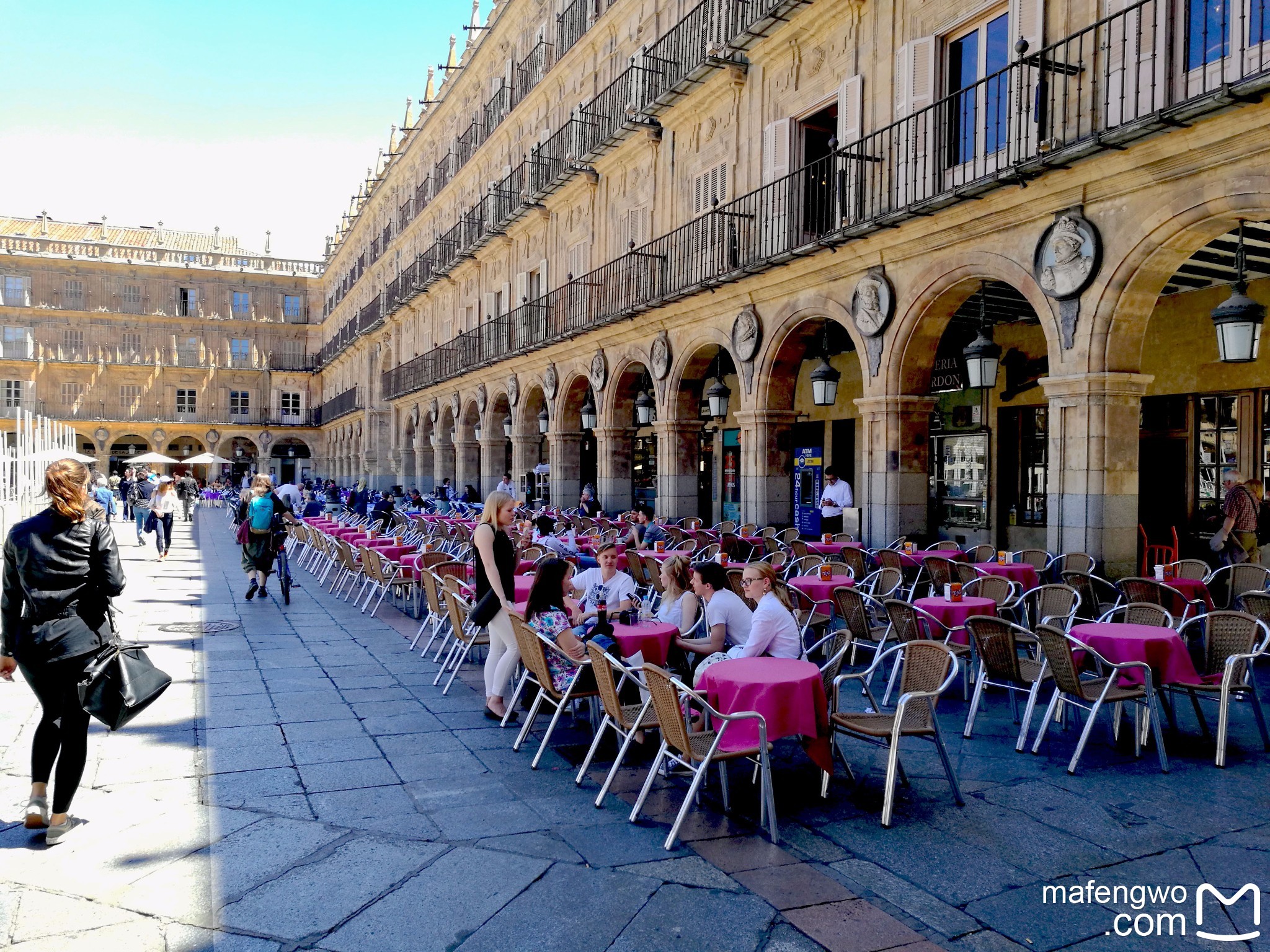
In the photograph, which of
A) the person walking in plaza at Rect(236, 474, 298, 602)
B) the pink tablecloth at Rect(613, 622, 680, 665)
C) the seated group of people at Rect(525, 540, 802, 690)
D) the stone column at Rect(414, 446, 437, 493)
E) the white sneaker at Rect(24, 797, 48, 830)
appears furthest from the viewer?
the stone column at Rect(414, 446, 437, 493)

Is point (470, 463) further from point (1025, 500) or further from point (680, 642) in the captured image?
point (680, 642)

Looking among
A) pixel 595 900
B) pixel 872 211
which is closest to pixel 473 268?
pixel 872 211

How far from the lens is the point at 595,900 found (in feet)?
11.6

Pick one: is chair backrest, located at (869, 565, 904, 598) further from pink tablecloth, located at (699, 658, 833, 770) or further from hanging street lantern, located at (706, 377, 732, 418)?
hanging street lantern, located at (706, 377, 732, 418)

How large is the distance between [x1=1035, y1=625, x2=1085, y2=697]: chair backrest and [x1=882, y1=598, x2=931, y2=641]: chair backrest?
3.47ft

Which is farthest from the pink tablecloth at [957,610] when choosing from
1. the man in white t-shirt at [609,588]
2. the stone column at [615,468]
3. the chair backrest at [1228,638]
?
the stone column at [615,468]

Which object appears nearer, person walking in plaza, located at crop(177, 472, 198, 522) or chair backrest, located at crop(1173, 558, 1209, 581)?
chair backrest, located at crop(1173, 558, 1209, 581)

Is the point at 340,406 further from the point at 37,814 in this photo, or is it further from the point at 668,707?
the point at 668,707

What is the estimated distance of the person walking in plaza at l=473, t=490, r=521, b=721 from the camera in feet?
Result: 19.9

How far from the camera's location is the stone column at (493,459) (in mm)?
25688

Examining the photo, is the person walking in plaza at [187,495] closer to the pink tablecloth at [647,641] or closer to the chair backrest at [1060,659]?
the pink tablecloth at [647,641]

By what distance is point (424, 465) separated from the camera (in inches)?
1330

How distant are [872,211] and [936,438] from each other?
223 inches

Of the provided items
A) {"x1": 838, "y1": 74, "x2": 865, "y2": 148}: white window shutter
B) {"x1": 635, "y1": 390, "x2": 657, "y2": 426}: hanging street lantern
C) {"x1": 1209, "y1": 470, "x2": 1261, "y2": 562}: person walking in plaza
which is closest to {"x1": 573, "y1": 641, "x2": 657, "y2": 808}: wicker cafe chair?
{"x1": 1209, "y1": 470, "x2": 1261, "y2": 562}: person walking in plaza
